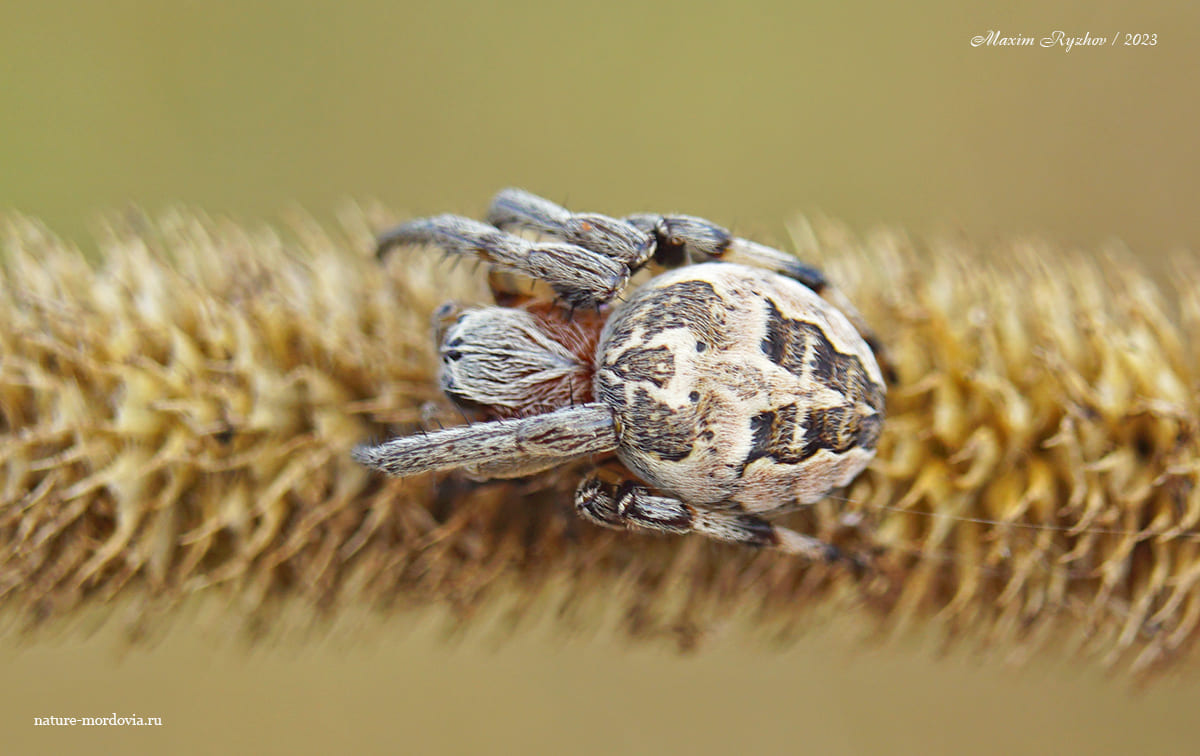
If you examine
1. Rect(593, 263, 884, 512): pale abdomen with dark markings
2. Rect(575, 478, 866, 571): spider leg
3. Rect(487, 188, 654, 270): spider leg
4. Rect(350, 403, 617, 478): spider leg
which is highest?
Rect(487, 188, 654, 270): spider leg

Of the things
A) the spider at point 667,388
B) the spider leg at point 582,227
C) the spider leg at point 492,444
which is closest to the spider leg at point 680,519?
the spider at point 667,388

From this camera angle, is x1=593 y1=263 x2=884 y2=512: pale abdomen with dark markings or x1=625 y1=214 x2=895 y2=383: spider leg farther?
x1=625 y1=214 x2=895 y2=383: spider leg

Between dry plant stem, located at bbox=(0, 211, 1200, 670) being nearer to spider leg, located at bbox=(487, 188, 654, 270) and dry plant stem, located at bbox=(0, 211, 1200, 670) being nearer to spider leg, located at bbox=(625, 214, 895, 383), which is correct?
spider leg, located at bbox=(625, 214, 895, 383)

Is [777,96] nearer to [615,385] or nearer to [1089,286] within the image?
[1089,286]

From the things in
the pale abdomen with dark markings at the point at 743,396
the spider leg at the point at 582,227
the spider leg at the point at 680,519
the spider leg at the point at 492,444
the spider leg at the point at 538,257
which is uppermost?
the spider leg at the point at 582,227

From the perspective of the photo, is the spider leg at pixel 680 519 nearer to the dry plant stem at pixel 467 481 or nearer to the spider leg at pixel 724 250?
the dry plant stem at pixel 467 481

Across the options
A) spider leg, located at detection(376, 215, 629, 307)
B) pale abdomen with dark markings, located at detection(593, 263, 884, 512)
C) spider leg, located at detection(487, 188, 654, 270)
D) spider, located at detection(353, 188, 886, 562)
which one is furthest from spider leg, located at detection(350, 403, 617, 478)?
spider leg, located at detection(487, 188, 654, 270)

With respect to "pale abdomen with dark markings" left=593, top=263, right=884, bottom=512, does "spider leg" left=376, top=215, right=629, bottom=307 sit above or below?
above
